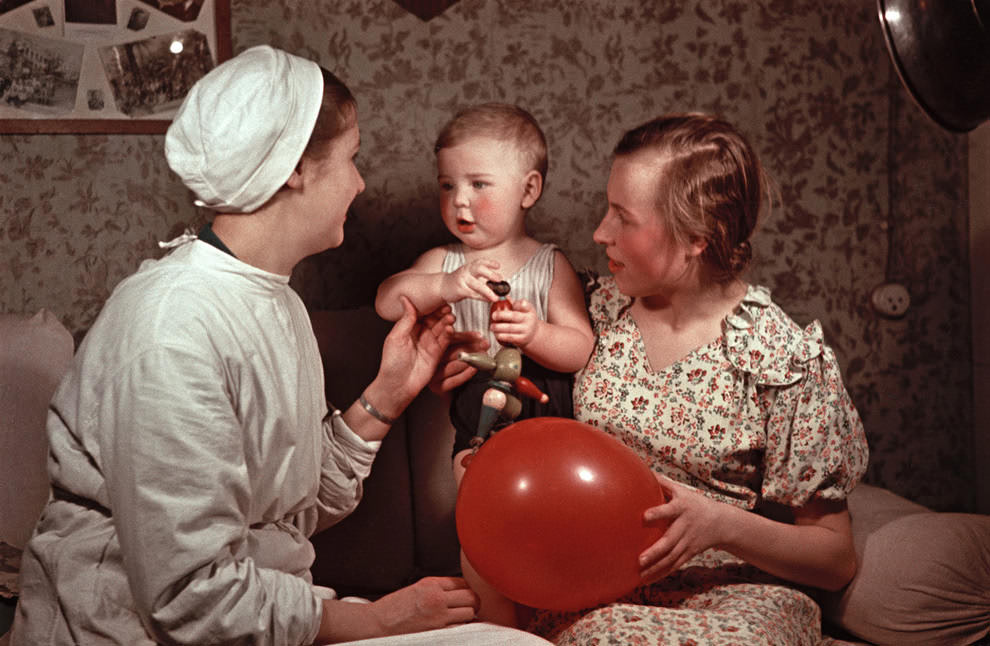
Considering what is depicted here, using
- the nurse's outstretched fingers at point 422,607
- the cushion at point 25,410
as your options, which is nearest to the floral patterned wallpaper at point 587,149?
the cushion at point 25,410

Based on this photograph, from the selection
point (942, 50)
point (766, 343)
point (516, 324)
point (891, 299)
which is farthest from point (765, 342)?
point (891, 299)

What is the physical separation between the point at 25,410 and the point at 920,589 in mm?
1766

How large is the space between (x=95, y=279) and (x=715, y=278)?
153 cm

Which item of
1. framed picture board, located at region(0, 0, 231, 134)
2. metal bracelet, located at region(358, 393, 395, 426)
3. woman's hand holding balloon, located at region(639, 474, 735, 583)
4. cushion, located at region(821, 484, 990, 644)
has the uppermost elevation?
framed picture board, located at region(0, 0, 231, 134)

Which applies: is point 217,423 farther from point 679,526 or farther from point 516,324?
point 679,526

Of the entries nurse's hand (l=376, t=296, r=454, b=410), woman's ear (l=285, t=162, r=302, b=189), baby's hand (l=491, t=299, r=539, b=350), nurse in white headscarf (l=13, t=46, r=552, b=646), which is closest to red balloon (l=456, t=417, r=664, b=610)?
nurse in white headscarf (l=13, t=46, r=552, b=646)

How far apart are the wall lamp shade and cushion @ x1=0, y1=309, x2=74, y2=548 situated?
65.0 inches

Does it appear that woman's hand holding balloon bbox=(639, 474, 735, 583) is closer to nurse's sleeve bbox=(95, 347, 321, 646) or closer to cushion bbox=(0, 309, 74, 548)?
nurse's sleeve bbox=(95, 347, 321, 646)

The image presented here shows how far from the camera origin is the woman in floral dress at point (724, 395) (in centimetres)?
153

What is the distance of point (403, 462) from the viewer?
2.04m

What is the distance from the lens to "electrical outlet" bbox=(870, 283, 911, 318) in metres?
2.25

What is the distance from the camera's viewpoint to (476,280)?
5.17 feet

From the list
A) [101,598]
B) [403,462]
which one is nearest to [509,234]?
[403,462]

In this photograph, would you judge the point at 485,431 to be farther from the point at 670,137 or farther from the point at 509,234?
the point at 670,137
